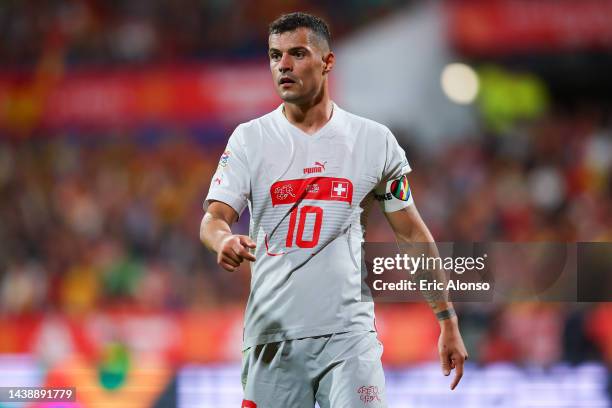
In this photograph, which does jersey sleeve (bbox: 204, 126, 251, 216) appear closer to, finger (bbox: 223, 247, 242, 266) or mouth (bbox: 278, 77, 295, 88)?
mouth (bbox: 278, 77, 295, 88)

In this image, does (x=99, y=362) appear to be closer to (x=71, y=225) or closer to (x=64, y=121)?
(x=71, y=225)

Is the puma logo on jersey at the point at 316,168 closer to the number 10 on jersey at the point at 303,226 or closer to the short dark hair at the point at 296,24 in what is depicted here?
the number 10 on jersey at the point at 303,226

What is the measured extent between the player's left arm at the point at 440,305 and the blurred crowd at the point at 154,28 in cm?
1013

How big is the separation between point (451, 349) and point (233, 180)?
1115 millimetres

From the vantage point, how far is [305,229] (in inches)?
145

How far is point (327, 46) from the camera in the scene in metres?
3.89

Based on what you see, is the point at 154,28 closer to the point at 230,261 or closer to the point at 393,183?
the point at 393,183

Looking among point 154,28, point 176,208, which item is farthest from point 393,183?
point 154,28

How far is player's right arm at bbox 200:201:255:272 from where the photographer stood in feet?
10.5

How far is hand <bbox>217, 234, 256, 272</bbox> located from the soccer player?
11.8 inches

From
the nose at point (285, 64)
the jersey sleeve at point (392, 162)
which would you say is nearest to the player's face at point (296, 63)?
the nose at point (285, 64)

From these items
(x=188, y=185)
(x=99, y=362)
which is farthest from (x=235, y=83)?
(x=99, y=362)

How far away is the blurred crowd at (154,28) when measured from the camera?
14156 millimetres

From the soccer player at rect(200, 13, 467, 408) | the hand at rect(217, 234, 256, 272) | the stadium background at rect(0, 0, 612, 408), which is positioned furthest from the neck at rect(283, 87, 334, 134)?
the stadium background at rect(0, 0, 612, 408)
